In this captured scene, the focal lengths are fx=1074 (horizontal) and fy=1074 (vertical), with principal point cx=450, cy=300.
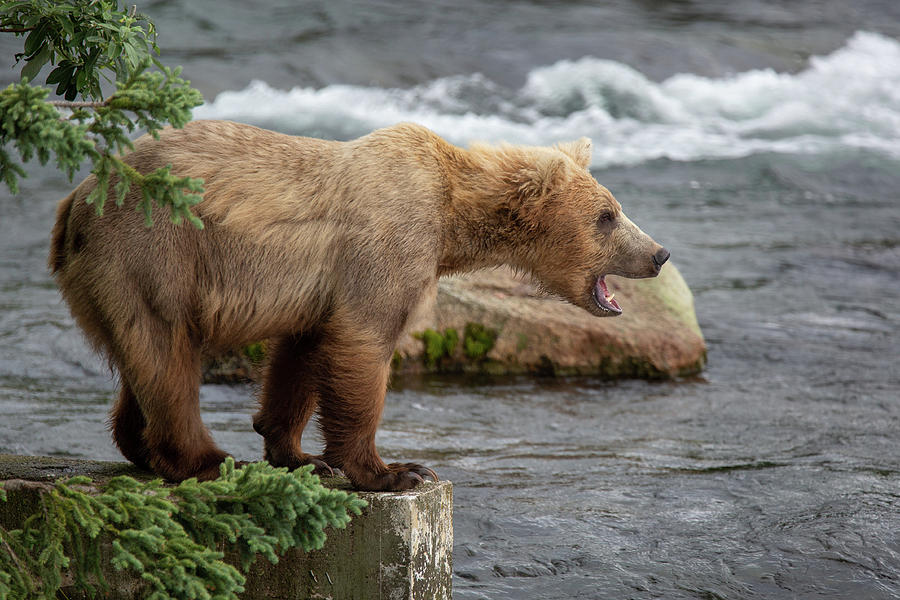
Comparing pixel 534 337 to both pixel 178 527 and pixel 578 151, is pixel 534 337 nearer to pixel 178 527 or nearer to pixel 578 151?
pixel 578 151

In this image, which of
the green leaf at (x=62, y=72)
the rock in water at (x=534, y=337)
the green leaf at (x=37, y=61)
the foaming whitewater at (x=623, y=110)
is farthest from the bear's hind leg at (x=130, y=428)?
the foaming whitewater at (x=623, y=110)

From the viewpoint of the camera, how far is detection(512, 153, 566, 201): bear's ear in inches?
186

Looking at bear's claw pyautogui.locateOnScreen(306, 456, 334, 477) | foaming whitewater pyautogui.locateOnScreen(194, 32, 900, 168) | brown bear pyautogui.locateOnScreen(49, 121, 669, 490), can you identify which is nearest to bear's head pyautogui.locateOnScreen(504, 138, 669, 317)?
brown bear pyautogui.locateOnScreen(49, 121, 669, 490)

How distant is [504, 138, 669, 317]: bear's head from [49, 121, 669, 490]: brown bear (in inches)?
4.4

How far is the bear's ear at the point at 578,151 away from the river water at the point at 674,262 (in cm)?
188

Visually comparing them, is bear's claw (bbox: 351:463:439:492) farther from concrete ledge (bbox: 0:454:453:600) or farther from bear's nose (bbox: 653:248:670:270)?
bear's nose (bbox: 653:248:670:270)

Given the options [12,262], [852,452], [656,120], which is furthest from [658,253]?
[656,120]

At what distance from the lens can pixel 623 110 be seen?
63.6 ft

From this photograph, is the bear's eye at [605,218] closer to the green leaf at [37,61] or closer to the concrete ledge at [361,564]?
the concrete ledge at [361,564]

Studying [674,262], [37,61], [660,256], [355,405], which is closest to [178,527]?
[355,405]

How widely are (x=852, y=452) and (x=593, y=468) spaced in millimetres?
1759

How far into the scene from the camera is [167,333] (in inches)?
165

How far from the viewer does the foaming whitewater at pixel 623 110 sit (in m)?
17.1

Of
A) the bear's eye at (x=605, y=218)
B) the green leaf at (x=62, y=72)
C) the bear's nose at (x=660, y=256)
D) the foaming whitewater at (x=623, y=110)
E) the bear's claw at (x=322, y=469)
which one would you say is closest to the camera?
the green leaf at (x=62, y=72)
